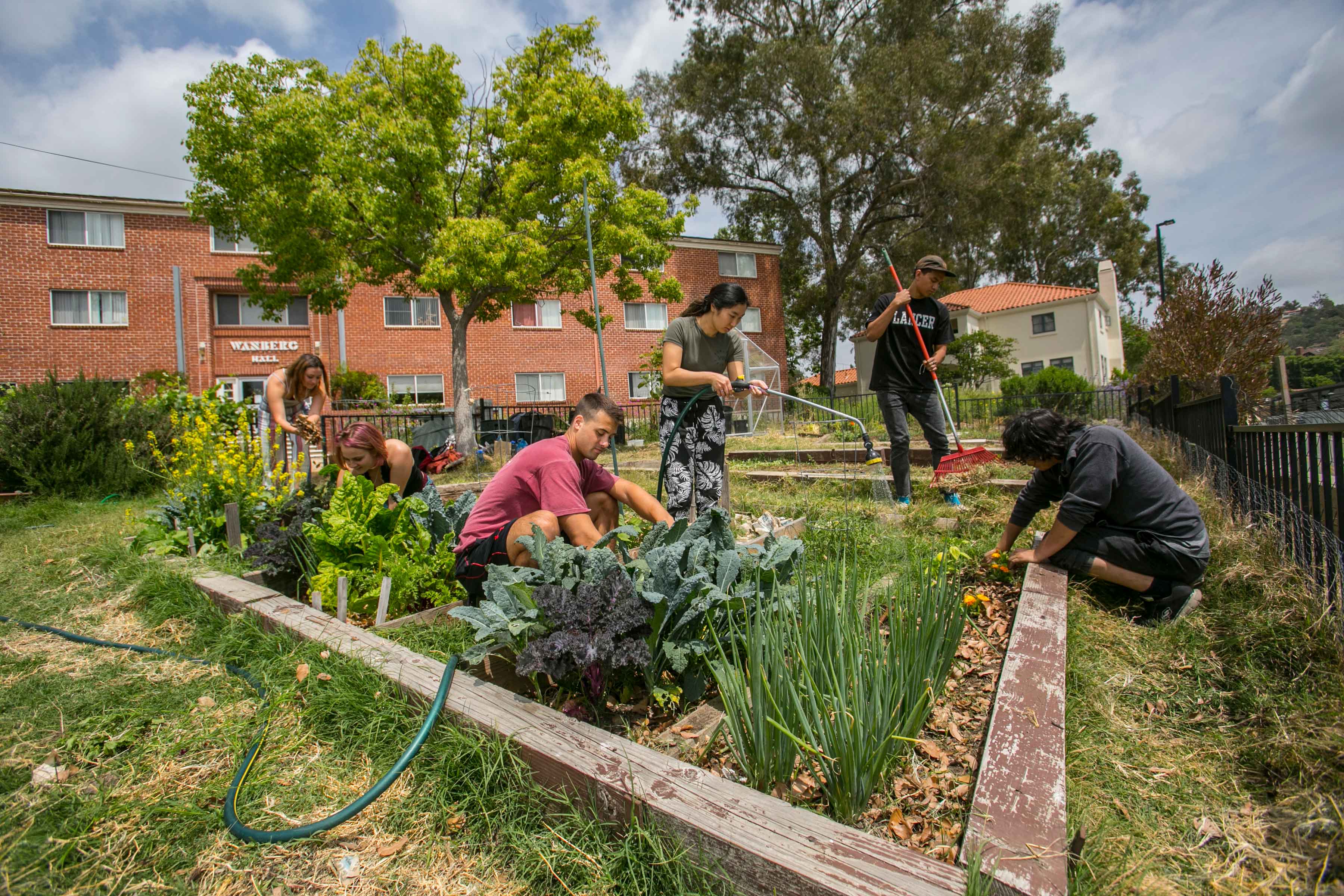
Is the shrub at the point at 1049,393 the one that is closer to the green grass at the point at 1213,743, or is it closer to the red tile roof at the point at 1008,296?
the green grass at the point at 1213,743

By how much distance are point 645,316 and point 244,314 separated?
13.4 m

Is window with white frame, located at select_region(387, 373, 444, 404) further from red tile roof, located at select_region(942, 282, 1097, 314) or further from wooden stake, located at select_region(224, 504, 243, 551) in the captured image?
red tile roof, located at select_region(942, 282, 1097, 314)

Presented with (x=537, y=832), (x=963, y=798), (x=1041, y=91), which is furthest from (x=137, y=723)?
(x=1041, y=91)

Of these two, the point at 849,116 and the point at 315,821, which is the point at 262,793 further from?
the point at 849,116

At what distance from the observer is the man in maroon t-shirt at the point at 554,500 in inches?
101

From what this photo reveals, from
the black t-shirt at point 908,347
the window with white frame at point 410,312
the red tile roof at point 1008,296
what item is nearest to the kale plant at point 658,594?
the black t-shirt at point 908,347

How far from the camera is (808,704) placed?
1.56 metres

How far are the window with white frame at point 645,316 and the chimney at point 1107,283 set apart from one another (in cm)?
2308

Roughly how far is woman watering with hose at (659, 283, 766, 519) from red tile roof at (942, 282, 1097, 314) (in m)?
33.0

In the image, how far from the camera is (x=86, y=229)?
19688mm

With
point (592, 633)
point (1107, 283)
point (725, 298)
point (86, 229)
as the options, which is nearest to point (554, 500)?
point (592, 633)

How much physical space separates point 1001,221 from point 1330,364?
4125cm

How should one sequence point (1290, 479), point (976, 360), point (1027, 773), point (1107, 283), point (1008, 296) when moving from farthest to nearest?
1. point (1008, 296)
2. point (1107, 283)
3. point (976, 360)
4. point (1290, 479)
5. point (1027, 773)

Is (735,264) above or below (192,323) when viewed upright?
above
